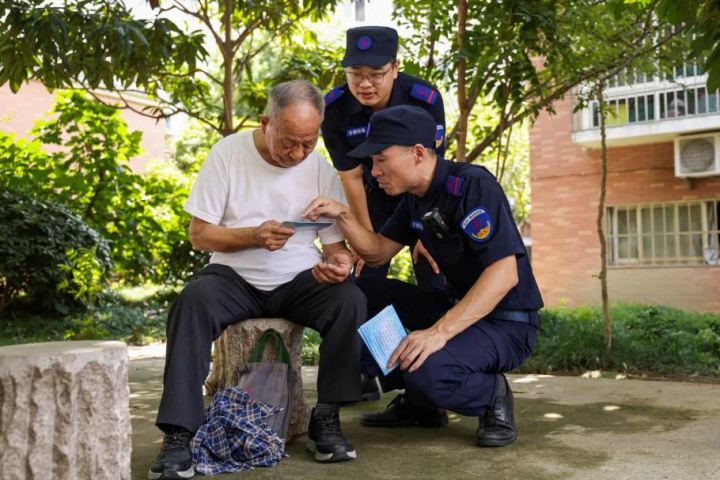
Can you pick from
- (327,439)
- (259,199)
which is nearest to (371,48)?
(259,199)

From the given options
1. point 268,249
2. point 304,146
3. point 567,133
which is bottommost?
point 268,249

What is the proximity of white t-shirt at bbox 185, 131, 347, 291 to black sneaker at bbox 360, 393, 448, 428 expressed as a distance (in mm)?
758

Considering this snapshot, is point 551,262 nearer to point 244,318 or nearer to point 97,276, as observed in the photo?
point 97,276

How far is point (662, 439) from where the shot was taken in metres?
3.17

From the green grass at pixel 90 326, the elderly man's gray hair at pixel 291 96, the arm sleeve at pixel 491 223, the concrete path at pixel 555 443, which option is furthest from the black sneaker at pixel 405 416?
the green grass at pixel 90 326

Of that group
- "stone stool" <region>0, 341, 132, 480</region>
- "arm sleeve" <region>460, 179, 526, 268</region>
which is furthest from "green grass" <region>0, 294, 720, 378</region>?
"stone stool" <region>0, 341, 132, 480</region>

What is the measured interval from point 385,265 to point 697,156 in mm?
10422

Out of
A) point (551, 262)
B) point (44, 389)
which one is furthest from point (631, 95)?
point (44, 389)

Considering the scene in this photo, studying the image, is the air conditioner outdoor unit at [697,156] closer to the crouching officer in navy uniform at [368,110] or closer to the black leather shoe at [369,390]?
the crouching officer in navy uniform at [368,110]

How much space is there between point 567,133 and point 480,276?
39.9ft

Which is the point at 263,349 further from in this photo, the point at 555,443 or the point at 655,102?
the point at 655,102

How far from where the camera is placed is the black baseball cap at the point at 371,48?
3689mm

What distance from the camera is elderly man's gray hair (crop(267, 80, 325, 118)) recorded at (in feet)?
10.6

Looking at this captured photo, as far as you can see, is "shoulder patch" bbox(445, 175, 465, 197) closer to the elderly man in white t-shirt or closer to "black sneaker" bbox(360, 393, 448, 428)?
the elderly man in white t-shirt
